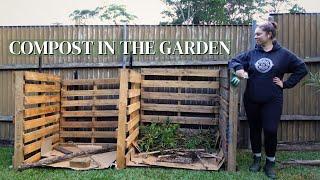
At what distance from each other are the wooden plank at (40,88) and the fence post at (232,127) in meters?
2.73

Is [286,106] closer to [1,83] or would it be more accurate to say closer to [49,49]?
[49,49]

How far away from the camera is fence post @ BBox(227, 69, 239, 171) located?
4.81 meters

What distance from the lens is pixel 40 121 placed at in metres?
5.49

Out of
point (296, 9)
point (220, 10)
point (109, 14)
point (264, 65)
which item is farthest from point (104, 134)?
point (109, 14)

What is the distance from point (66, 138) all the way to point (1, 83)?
157 cm

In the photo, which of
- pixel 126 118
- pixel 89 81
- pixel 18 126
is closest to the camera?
pixel 18 126

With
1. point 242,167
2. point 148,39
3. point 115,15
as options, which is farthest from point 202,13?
point 242,167

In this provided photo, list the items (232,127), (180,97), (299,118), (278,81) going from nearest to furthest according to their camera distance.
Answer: (278,81)
(232,127)
(299,118)
(180,97)

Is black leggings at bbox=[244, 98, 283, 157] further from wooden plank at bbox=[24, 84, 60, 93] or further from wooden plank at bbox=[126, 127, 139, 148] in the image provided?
wooden plank at bbox=[24, 84, 60, 93]

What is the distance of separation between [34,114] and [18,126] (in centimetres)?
38

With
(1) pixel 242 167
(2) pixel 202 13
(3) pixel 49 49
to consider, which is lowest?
(1) pixel 242 167

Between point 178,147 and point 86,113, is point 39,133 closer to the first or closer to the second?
point 86,113

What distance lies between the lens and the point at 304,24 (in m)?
6.22

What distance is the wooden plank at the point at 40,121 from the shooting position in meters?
5.09
